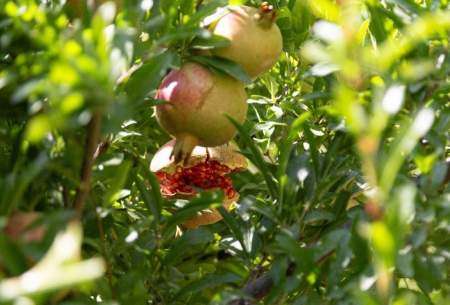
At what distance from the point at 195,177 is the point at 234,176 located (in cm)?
26

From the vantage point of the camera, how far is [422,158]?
997 millimetres

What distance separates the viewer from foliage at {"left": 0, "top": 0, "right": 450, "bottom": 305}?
75cm

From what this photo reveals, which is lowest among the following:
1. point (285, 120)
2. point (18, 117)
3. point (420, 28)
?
point (285, 120)

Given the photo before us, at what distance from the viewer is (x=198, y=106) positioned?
4.60 feet

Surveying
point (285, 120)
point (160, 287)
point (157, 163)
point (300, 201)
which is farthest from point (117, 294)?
point (285, 120)

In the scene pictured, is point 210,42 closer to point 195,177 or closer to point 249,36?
point 249,36

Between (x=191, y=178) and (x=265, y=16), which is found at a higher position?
(x=265, y=16)

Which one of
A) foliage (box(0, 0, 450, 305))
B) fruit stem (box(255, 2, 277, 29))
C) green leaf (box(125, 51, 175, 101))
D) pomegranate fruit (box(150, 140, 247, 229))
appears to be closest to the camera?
foliage (box(0, 0, 450, 305))

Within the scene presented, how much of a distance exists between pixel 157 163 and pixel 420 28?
1.04m

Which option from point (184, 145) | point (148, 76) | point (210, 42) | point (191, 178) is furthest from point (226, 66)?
point (191, 178)

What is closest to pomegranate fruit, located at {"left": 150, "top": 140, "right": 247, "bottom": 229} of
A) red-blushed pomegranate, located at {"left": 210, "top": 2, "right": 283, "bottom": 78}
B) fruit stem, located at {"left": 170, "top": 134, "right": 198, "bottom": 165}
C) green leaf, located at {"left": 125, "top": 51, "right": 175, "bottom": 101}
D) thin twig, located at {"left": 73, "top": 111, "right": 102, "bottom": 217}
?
fruit stem, located at {"left": 170, "top": 134, "right": 198, "bottom": 165}

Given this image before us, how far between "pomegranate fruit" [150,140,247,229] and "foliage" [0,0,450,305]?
0.23 feet

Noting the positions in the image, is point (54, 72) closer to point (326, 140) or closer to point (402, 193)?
point (402, 193)

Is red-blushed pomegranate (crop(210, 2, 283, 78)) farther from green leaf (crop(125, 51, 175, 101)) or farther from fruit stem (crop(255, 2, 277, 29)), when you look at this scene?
green leaf (crop(125, 51, 175, 101))
